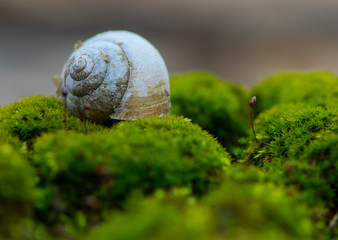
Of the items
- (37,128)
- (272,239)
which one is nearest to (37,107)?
(37,128)

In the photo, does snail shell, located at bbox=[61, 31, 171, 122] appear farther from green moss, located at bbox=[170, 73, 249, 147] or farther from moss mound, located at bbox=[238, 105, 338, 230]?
green moss, located at bbox=[170, 73, 249, 147]

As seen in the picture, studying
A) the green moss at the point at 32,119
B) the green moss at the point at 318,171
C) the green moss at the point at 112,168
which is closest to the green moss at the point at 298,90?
the green moss at the point at 318,171

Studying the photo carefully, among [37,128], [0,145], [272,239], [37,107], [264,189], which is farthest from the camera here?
[37,107]

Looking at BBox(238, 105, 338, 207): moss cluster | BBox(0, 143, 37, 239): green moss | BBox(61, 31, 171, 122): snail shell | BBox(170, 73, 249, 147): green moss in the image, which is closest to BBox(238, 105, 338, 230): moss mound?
BBox(238, 105, 338, 207): moss cluster

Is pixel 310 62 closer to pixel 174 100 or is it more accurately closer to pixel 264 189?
pixel 174 100

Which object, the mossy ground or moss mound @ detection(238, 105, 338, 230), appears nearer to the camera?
the mossy ground

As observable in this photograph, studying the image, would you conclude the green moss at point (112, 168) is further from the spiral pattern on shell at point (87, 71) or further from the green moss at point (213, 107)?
the green moss at point (213, 107)
